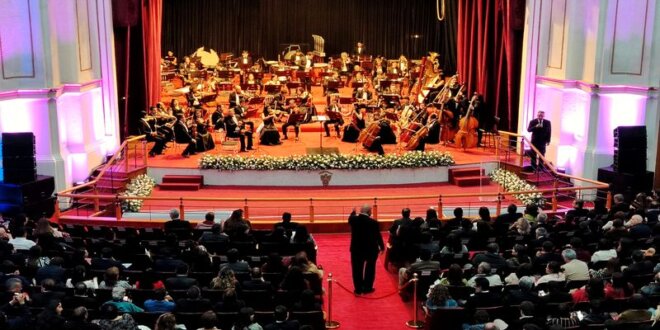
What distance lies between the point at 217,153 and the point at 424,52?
16389 mm

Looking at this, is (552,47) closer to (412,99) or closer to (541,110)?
(541,110)

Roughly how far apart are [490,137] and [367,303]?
40.4ft

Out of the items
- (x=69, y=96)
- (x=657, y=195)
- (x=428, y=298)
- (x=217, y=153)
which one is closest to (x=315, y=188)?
(x=217, y=153)

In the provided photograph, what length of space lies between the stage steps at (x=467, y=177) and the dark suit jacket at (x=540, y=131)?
152cm

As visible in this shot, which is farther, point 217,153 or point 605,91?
point 217,153

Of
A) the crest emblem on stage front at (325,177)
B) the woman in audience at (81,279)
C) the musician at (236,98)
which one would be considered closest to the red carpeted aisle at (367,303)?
the woman in audience at (81,279)

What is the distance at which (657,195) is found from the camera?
16.1 metres

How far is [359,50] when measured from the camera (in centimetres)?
3306

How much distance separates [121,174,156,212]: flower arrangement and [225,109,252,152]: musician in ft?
7.87

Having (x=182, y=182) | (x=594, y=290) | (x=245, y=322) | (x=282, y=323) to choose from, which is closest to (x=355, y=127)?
(x=182, y=182)

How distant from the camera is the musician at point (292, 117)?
21391mm

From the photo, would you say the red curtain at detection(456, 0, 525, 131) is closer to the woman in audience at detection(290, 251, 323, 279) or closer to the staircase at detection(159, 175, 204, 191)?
the staircase at detection(159, 175, 204, 191)

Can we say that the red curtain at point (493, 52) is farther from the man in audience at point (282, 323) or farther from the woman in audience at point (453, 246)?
the man in audience at point (282, 323)

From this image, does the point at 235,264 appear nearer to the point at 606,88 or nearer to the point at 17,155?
the point at 17,155
